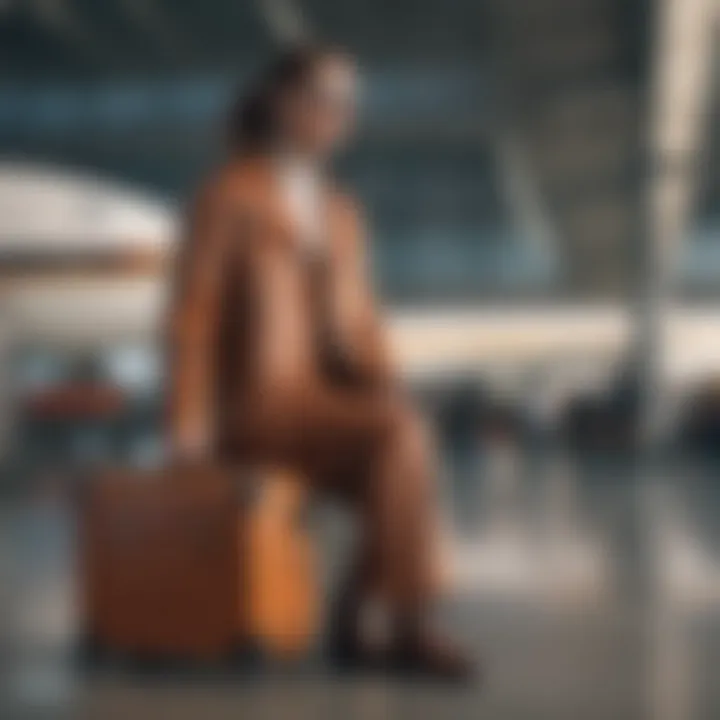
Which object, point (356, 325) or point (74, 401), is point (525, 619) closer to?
point (356, 325)

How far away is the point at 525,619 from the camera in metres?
2.15

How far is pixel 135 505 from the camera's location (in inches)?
75.0

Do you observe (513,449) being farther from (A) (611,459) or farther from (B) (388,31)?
(B) (388,31)

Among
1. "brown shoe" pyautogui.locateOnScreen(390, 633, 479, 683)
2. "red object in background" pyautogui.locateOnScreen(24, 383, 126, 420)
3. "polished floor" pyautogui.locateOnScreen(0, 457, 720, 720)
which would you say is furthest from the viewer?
"red object in background" pyautogui.locateOnScreen(24, 383, 126, 420)

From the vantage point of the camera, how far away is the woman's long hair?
1853 millimetres

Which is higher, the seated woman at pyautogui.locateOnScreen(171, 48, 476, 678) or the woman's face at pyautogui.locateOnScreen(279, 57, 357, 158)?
the woman's face at pyautogui.locateOnScreen(279, 57, 357, 158)

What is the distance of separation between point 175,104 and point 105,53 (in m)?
0.14

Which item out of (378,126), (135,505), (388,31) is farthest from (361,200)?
(135,505)

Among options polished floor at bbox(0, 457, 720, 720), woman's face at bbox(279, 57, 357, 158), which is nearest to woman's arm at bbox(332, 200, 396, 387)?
woman's face at bbox(279, 57, 357, 158)

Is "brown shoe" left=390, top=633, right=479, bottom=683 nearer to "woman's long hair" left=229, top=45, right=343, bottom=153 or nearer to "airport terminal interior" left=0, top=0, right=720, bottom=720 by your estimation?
"airport terminal interior" left=0, top=0, right=720, bottom=720

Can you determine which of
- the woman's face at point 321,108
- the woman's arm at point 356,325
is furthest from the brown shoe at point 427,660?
the woman's face at point 321,108

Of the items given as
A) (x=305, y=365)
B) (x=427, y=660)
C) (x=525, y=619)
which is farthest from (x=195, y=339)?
(x=525, y=619)

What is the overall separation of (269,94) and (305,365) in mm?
378

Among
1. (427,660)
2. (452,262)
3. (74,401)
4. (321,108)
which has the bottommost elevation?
(427,660)
